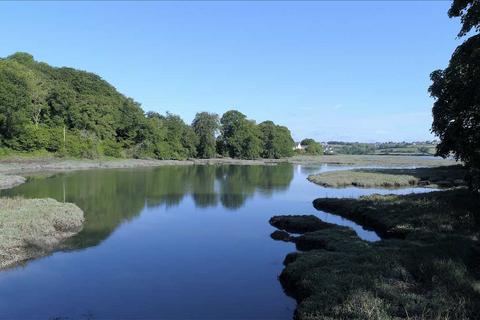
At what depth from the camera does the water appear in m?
16.7

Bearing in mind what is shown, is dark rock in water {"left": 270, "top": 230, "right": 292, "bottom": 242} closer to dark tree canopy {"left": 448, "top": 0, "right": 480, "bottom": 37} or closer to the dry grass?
dark tree canopy {"left": 448, "top": 0, "right": 480, "bottom": 37}

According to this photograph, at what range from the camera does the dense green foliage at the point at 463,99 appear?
65.6ft

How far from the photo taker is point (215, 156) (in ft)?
477

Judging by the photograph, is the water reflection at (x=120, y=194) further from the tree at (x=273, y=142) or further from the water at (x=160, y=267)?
the tree at (x=273, y=142)

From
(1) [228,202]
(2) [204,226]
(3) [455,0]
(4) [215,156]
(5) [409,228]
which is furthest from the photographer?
(4) [215,156]

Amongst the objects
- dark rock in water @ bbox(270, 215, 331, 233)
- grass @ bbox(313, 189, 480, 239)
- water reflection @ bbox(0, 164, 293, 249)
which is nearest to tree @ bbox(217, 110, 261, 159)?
water reflection @ bbox(0, 164, 293, 249)

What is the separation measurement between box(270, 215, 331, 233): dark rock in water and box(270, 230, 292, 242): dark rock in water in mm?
1896

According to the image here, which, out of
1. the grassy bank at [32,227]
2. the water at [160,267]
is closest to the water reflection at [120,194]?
the water at [160,267]

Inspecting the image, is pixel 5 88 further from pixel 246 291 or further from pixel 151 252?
pixel 246 291

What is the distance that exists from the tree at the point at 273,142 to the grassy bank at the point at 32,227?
129293 millimetres

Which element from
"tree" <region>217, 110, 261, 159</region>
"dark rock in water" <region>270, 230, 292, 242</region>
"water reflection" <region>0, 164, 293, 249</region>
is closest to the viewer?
"dark rock in water" <region>270, 230, 292, 242</region>

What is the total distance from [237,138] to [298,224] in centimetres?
11548

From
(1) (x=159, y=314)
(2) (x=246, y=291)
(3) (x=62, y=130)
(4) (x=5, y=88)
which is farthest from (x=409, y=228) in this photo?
(3) (x=62, y=130)

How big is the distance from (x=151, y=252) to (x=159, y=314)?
9552 millimetres
